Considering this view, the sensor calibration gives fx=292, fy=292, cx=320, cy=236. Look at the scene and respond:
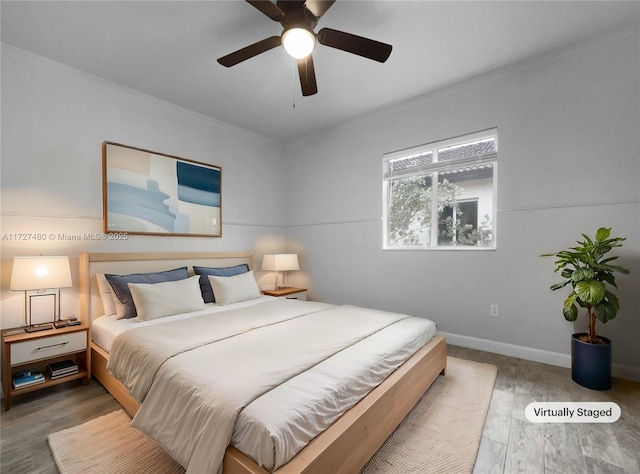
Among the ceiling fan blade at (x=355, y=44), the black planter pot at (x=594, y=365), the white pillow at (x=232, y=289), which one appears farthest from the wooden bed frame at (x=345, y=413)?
the ceiling fan blade at (x=355, y=44)

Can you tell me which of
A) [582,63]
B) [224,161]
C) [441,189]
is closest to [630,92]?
[582,63]

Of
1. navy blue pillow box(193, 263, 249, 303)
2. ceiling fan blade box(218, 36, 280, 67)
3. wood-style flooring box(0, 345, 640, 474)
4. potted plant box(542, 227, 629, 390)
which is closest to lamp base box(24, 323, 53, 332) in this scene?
wood-style flooring box(0, 345, 640, 474)

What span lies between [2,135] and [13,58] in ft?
2.15

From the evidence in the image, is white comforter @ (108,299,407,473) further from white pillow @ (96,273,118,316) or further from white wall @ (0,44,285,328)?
white wall @ (0,44,285,328)

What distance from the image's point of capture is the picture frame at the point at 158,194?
2.90 metres

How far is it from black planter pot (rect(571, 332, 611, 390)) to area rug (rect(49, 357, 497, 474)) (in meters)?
0.79

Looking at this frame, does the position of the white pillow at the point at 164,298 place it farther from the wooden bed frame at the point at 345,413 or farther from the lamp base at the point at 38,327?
the lamp base at the point at 38,327

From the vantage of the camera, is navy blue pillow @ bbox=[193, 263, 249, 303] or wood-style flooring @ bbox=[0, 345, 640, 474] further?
navy blue pillow @ bbox=[193, 263, 249, 303]

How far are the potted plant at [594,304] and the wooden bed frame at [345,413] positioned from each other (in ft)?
3.32

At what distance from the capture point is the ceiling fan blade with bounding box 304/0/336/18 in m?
1.66

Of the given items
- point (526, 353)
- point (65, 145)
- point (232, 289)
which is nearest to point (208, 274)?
point (232, 289)

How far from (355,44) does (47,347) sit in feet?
10.4

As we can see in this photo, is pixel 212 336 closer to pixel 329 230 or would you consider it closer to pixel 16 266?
pixel 16 266

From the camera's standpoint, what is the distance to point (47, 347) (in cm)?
225
